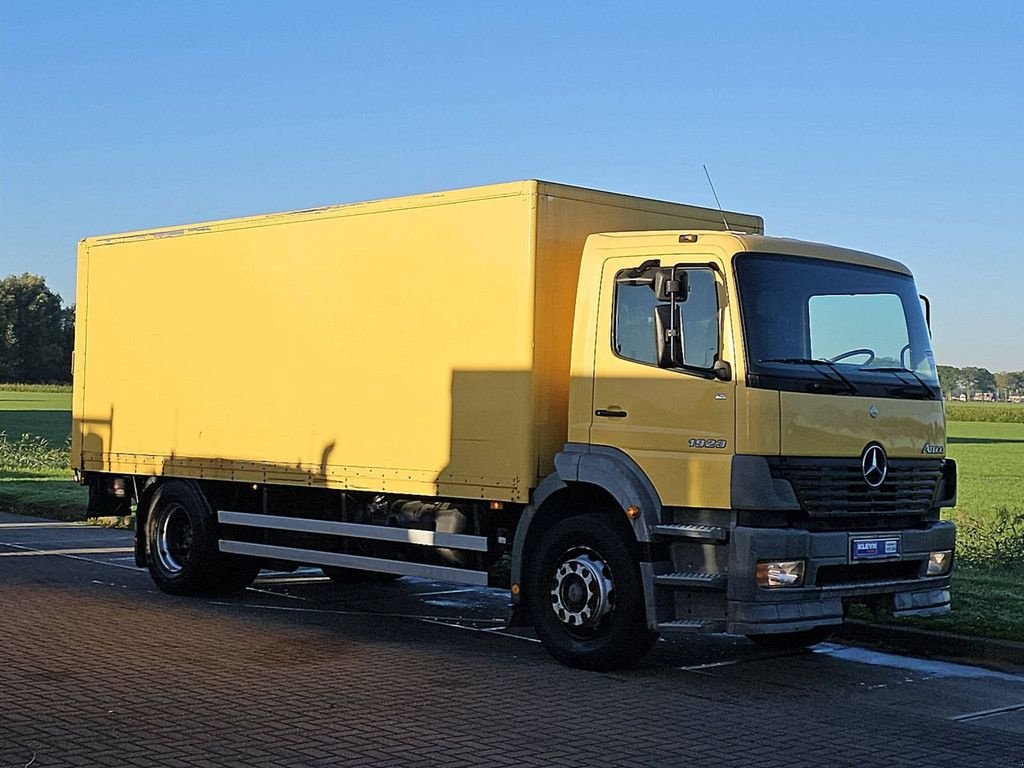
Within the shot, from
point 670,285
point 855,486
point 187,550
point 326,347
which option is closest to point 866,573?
point 855,486

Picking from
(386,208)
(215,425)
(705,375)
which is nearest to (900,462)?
(705,375)

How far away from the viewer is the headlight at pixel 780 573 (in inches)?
358

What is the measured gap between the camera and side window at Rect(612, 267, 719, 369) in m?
9.48

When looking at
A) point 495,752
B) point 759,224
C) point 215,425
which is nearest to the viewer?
point 495,752

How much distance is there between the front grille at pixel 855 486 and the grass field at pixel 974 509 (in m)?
1.49

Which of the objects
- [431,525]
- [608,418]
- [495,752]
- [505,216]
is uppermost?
[505,216]

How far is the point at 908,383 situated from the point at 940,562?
1.34 metres

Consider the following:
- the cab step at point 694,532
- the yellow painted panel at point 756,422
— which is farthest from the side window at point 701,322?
the cab step at point 694,532

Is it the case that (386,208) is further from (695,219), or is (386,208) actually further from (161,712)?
(161,712)

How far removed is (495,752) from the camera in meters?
7.33

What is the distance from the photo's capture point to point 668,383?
9.61 metres

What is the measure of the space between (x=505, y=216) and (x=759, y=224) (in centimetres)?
262

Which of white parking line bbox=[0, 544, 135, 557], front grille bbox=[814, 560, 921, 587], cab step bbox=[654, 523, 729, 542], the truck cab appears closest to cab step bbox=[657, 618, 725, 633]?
the truck cab

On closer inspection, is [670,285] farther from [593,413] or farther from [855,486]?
[855,486]
